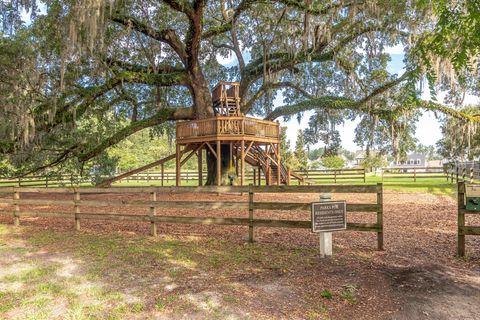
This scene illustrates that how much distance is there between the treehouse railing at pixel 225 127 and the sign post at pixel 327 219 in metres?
9.20

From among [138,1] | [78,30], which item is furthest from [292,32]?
[78,30]

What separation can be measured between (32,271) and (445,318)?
17.4ft

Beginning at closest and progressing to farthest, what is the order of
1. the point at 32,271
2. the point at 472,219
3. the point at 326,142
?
the point at 32,271, the point at 472,219, the point at 326,142

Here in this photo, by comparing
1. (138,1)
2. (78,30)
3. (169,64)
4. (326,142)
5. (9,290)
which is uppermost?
(138,1)

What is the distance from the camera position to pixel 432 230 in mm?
7070

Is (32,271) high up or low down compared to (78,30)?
down

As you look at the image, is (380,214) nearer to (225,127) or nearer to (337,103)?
(225,127)

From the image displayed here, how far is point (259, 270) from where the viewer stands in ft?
15.0

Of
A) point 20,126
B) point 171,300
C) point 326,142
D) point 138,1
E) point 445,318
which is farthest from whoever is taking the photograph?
point 326,142

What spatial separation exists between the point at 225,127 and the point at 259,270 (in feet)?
32.3

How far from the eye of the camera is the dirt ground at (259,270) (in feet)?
11.1

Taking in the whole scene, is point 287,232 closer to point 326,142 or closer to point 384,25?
point 384,25

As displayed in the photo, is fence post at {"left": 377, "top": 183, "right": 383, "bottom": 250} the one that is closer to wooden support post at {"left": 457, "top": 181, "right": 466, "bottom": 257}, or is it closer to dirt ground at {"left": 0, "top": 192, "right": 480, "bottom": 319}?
dirt ground at {"left": 0, "top": 192, "right": 480, "bottom": 319}

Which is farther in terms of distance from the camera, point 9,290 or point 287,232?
point 287,232
